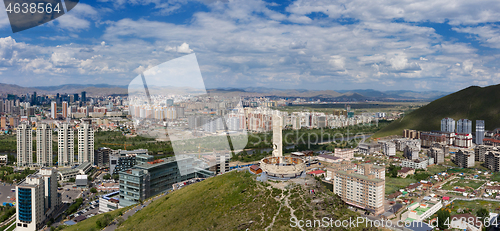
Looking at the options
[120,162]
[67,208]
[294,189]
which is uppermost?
[294,189]

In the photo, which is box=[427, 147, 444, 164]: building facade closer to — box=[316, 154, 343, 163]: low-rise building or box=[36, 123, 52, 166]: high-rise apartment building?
box=[316, 154, 343, 163]: low-rise building

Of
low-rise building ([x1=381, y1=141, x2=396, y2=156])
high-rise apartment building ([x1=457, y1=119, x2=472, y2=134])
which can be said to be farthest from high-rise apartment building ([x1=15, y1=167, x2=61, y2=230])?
high-rise apartment building ([x1=457, y1=119, x2=472, y2=134])

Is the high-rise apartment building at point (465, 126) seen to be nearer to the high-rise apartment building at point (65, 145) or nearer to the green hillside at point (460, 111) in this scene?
the green hillside at point (460, 111)

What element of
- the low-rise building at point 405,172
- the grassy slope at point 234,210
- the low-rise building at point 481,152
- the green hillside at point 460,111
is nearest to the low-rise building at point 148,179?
the grassy slope at point 234,210

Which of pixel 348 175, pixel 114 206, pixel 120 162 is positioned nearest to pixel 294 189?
pixel 348 175

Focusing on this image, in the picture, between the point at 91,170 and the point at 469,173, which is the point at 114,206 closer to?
the point at 91,170

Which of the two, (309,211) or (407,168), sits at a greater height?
(309,211)
